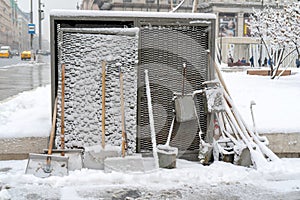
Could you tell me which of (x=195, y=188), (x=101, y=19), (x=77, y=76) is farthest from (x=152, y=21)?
(x=195, y=188)

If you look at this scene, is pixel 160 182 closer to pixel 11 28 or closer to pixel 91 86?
pixel 91 86

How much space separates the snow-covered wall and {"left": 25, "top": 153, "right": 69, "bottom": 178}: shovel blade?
1.40 ft

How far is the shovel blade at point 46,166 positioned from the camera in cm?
477

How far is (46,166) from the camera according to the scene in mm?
4805

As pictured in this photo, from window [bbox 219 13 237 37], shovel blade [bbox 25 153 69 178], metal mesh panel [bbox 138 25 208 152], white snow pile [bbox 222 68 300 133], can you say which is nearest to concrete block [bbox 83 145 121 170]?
shovel blade [bbox 25 153 69 178]

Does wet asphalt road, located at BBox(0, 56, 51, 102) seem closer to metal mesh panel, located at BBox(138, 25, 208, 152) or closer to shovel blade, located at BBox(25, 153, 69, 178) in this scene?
shovel blade, located at BBox(25, 153, 69, 178)

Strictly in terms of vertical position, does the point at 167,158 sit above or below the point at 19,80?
below

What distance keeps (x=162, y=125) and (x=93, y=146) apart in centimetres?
108

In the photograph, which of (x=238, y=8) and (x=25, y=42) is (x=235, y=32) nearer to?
(x=238, y=8)

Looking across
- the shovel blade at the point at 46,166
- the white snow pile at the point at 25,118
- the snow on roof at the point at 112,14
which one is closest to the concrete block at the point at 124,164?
the shovel blade at the point at 46,166

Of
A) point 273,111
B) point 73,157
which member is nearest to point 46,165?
point 73,157

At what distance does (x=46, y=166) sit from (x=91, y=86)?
1243 mm

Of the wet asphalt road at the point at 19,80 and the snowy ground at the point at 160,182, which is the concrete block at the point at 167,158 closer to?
the snowy ground at the point at 160,182

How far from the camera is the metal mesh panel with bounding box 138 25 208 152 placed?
5574 mm
